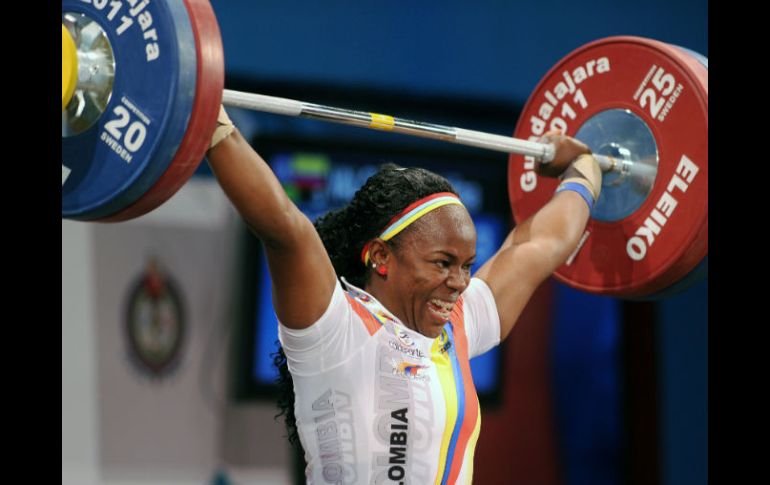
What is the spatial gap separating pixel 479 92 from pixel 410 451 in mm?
3415

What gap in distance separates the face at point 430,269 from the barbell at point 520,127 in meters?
0.32

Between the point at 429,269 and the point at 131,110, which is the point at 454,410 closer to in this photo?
the point at 429,269

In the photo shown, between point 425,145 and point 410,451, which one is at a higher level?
point 425,145

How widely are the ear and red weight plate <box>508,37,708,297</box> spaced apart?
0.95 m

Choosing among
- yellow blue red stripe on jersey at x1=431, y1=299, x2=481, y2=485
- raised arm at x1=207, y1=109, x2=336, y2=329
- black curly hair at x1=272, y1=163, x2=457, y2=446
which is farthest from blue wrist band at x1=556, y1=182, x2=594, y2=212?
raised arm at x1=207, y1=109, x2=336, y2=329

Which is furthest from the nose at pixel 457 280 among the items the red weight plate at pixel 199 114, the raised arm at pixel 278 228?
the red weight plate at pixel 199 114

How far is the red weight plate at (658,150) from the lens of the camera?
3277mm

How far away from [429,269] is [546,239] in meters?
0.65

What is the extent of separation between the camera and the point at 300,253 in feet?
Answer: 7.89

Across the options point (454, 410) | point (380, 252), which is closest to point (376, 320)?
point (380, 252)

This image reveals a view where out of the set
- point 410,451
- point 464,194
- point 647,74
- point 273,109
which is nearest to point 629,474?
point 464,194

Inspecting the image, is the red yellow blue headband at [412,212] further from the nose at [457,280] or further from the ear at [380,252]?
the nose at [457,280]

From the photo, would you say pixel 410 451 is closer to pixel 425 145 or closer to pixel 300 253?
pixel 300 253

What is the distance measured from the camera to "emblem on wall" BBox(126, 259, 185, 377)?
5.02 m
